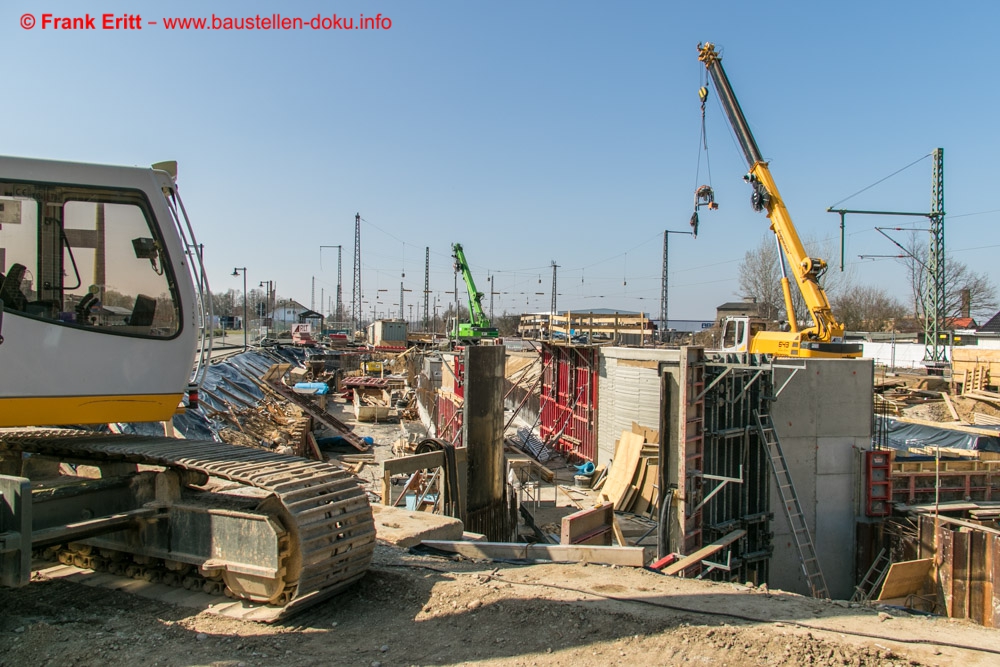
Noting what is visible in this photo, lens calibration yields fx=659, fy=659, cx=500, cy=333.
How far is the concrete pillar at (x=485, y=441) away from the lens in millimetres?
10172

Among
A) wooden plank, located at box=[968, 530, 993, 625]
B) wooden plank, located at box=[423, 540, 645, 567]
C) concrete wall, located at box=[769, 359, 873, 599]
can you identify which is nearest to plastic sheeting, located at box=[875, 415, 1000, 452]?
concrete wall, located at box=[769, 359, 873, 599]

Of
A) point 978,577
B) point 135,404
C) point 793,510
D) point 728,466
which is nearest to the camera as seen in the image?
point 135,404

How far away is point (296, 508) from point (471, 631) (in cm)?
144

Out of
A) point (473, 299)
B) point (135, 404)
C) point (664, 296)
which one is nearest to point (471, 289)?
point (473, 299)

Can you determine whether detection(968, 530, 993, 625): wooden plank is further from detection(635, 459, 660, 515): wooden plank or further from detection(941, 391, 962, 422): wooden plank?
detection(941, 391, 962, 422): wooden plank

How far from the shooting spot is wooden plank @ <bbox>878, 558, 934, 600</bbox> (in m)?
10.9

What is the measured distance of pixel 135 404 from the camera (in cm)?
500

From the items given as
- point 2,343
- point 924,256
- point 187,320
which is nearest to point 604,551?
point 187,320

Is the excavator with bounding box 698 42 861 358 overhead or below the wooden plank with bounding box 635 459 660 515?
overhead

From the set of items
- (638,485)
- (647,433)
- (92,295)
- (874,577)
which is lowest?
(874,577)

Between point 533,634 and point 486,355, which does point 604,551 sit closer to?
point 533,634

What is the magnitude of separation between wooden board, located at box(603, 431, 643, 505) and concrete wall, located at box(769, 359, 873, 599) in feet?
9.00

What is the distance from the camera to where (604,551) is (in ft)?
22.8

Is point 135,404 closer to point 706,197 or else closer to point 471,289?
point 706,197
